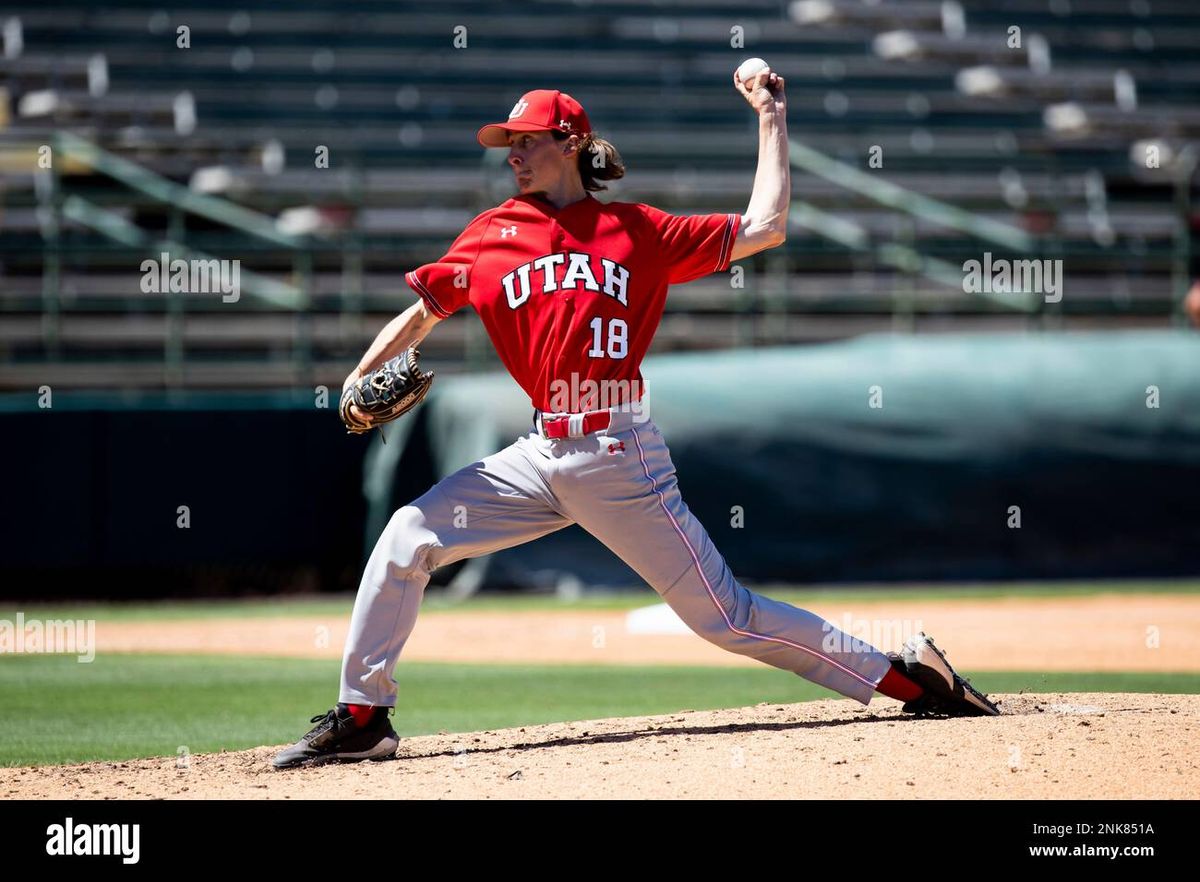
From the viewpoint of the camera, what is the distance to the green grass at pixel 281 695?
217 inches

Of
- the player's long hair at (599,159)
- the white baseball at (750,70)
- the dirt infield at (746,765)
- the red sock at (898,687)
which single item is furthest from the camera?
the red sock at (898,687)

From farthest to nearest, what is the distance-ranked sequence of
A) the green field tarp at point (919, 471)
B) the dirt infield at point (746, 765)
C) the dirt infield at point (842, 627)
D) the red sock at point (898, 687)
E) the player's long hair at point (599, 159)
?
the green field tarp at point (919, 471) < the dirt infield at point (842, 627) < the red sock at point (898, 687) < the player's long hair at point (599, 159) < the dirt infield at point (746, 765)

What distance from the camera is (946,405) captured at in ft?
35.4

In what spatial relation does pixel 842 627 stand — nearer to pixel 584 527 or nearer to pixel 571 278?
pixel 584 527

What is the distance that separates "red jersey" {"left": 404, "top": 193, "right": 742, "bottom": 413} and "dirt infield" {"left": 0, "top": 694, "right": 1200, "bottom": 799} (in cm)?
100

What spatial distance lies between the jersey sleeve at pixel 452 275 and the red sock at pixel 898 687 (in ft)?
5.47

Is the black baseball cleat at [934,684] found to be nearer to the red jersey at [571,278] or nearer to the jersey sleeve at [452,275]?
the red jersey at [571,278]

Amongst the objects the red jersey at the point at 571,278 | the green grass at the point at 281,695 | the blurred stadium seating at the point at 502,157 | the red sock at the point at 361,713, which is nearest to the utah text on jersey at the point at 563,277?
the red jersey at the point at 571,278

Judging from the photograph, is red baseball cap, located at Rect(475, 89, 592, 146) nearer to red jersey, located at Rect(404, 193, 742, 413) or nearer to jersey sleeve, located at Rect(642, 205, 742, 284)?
red jersey, located at Rect(404, 193, 742, 413)

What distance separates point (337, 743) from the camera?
4.37 metres

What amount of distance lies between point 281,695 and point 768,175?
11.4ft

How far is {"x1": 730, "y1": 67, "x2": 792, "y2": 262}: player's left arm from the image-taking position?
14.4ft

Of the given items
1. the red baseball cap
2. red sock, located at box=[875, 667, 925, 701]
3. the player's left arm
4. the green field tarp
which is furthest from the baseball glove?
the green field tarp

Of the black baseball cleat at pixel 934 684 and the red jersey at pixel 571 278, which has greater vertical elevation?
the red jersey at pixel 571 278
